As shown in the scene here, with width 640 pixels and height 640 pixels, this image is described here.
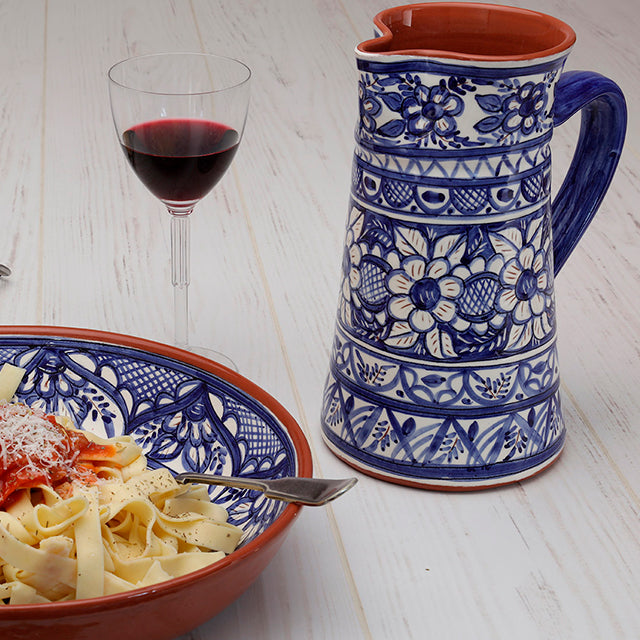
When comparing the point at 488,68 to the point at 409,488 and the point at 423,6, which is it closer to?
the point at 423,6

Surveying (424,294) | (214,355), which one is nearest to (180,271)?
(214,355)

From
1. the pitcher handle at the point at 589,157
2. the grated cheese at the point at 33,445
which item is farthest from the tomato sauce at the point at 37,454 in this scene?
the pitcher handle at the point at 589,157

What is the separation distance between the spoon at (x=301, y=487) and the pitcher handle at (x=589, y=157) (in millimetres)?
345

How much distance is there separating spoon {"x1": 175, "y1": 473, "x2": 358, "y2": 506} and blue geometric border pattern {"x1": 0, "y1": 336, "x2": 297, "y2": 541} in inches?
2.8

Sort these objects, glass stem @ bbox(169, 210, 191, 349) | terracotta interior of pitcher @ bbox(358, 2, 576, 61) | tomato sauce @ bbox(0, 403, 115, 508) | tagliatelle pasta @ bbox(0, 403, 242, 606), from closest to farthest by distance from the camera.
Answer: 1. tagliatelle pasta @ bbox(0, 403, 242, 606)
2. tomato sauce @ bbox(0, 403, 115, 508)
3. terracotta interior of pitcher @ bbox(358, 2, 576, 61)
4. glass stem @ bbox(169, 210, 191, 349)

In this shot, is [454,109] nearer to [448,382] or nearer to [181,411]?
[448,382]

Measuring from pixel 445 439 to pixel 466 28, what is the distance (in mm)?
354

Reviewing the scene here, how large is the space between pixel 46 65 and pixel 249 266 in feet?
2.80

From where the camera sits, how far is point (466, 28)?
35.7 inches

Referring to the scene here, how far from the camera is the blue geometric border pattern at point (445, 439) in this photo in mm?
881

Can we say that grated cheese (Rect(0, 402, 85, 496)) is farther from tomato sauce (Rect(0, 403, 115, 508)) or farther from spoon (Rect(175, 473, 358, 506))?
spoon (Rect(175, 473, 358, 506))

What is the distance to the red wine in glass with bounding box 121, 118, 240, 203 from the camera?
3.20ft

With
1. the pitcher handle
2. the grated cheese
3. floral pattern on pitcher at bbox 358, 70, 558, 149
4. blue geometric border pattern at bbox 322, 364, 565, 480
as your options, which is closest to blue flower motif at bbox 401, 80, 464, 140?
floral pattern on pitcher at bbox 358, 70, 558, 149

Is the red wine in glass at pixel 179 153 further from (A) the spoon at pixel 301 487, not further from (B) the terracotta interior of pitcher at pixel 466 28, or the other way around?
(A) the spoon at pixel 301 487
